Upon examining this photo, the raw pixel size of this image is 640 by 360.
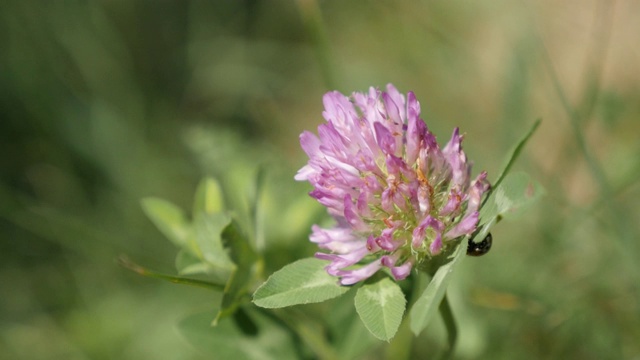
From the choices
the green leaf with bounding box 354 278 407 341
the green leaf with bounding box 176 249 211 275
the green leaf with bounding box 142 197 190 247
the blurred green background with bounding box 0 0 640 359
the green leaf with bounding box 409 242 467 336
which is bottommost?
the blurred green background with bounding box 0 0 640 359

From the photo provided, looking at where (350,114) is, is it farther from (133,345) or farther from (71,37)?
(71,37)

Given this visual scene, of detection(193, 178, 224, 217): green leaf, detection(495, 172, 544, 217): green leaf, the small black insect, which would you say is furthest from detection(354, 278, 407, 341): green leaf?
detection(193, 178, 224, 217): green leaf

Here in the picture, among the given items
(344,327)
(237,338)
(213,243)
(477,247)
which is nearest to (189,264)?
(213,243)

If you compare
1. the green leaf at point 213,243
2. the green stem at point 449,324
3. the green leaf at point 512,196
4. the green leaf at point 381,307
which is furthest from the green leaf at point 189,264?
the green leaf at point 512,196

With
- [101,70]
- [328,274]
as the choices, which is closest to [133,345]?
[101,70]

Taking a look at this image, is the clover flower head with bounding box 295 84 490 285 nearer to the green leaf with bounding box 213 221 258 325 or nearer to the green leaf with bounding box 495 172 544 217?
the green leaf with bounding box 495 172 544 217

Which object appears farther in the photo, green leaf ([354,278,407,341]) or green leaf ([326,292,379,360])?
green leaf ([326,292,379,360])
